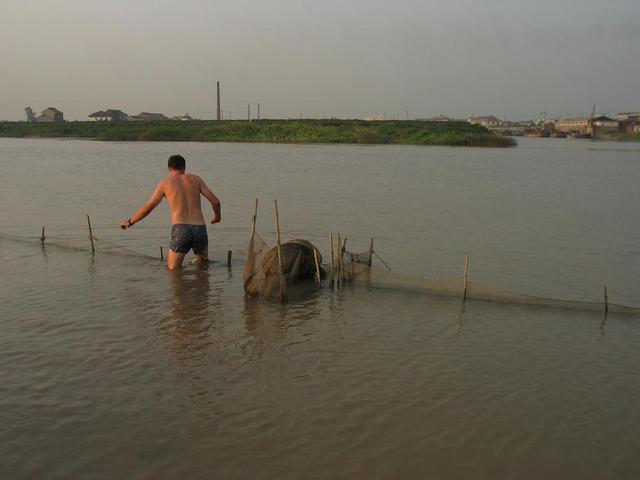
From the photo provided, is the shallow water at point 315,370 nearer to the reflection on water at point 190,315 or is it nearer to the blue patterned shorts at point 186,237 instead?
the reflection on water at point 190,315

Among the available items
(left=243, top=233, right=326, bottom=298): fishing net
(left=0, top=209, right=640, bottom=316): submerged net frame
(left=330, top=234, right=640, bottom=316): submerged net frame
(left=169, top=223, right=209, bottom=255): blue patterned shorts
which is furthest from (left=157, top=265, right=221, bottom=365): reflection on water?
(left=330, top=234, right=640, bottom=316): submerged net frame

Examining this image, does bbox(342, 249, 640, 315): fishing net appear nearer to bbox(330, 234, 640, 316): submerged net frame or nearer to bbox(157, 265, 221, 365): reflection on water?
bbox(330, 234, 640, 316): submerged net frame

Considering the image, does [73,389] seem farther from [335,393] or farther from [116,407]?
[335,393]

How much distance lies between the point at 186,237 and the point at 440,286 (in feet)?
10.3

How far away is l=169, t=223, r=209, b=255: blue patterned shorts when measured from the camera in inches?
297

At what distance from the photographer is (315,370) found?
480cm

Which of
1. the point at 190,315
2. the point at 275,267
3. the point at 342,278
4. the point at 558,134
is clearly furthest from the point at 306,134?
the point at 558,134

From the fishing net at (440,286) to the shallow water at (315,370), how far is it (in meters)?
0.13

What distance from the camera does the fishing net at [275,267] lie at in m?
6.71

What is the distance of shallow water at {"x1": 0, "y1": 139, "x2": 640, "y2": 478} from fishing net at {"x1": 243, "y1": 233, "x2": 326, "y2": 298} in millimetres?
257

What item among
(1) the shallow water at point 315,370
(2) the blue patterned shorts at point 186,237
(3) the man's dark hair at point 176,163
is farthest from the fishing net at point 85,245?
(3) the man's dark hair at point 176,163

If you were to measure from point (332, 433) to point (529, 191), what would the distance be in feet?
56.4

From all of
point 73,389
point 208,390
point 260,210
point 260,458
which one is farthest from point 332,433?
point 260,210

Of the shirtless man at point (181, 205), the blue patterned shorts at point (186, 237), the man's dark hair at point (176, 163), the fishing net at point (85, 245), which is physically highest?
the man's dark hair at point (176, 163)
